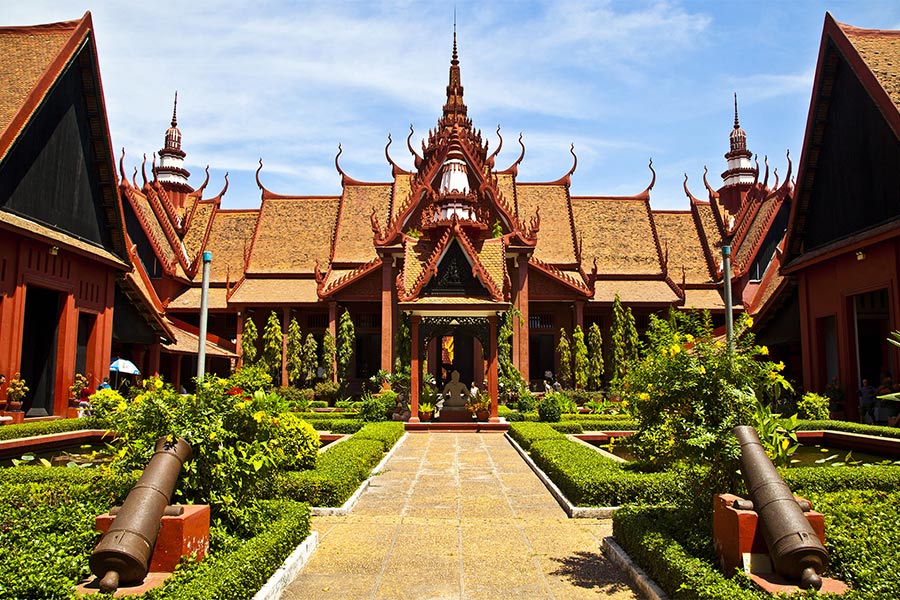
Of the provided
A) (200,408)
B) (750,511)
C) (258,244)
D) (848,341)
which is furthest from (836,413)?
(258,244)

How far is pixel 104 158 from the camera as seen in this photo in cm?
1778

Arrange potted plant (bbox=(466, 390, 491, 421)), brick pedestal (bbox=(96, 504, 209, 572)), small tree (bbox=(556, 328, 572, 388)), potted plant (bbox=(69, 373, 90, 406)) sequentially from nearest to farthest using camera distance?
brick pedestal (bbox=(96, 504, 209, 572)) < potted plant (bbox=(69, 373, 90, 406)) < potted plant (bbox=(466, 390, 491, 421)) < small tree (bbox=(556, 328, 572, 388))

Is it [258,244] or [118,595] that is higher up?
[258,244]

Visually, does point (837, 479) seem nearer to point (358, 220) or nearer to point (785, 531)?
point (785, 531)

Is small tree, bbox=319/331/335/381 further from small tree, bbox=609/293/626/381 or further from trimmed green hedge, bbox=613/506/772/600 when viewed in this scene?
trimmed green hedge, bbox=613/506/772/600

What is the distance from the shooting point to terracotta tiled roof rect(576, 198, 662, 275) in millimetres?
28328

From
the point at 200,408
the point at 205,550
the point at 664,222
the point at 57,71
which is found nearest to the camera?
the point at 205,550

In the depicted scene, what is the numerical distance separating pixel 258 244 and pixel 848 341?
2143cm

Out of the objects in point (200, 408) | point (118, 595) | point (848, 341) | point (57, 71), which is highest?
point (57, 71)

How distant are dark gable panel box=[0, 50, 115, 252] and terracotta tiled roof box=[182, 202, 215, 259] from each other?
39.9ft

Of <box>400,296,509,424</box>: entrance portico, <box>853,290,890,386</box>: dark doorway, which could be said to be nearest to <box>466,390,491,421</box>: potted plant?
<box>400,296,509,424</box>: entrance portico

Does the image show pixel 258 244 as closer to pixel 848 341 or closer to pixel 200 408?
pixel 848 341

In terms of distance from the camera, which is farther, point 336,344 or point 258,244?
point 258,244

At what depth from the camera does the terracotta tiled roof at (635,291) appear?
25.8m
